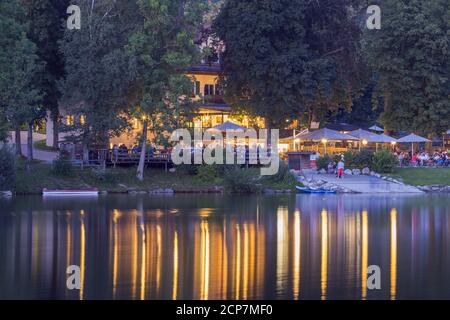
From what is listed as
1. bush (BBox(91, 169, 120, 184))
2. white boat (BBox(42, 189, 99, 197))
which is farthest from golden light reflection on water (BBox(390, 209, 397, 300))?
bush (BBox(91, 169, 120, 184))

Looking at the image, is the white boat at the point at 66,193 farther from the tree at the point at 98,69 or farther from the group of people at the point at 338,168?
the group of people at the point at 338,168

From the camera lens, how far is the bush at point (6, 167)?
50.6 meters

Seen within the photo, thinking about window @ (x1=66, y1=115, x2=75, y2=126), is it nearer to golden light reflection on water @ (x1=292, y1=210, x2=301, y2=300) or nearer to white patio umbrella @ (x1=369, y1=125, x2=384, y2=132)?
golden light reflection on water @ (x1=292, y1=210, x2=301, y2=300)

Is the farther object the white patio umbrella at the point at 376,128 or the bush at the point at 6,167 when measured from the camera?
the white patio umbrella at the point at 376,128

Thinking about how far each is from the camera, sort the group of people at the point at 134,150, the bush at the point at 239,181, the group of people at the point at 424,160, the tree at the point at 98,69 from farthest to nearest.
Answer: the group of people at the point at 424,160 < the group of people at the point at 134,150 < the bush at the point at 239,181 < the tree at the point at 98,69

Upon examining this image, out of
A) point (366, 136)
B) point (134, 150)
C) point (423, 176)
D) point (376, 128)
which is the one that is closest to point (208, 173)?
point (134, 150)

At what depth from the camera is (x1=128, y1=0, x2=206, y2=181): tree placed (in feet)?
179

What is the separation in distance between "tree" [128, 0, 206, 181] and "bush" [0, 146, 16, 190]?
8.44 meters

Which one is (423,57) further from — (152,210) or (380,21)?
(152,210)

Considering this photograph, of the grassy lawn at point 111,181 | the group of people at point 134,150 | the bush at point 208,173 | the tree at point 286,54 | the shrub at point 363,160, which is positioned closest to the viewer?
the grassy lawn at point 111,181

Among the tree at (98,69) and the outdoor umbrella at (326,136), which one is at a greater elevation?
the tree at (98,69)

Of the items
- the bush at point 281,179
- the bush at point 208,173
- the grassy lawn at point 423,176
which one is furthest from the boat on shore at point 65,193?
the grassy lawn at point 423,176

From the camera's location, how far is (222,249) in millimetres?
30297

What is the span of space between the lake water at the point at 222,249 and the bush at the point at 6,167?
3.27 metres
